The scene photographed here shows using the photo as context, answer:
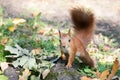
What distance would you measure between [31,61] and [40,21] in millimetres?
2216

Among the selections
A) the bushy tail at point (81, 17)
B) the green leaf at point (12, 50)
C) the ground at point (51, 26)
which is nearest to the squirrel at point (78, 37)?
the bushy tail at point (81, 17)

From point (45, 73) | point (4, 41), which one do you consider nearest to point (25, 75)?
point (45, 73)

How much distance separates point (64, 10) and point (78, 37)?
3.09 metres

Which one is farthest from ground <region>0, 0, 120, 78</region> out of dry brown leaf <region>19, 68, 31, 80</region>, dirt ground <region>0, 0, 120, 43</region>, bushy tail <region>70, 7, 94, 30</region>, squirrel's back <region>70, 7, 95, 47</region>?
bushy tail <region>70, 7, 94, 30</region>

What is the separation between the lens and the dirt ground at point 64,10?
664 centimetres

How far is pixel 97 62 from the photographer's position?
4785 mm

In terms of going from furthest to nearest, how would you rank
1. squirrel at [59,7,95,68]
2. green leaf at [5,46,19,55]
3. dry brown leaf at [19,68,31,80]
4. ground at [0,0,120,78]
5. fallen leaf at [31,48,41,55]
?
1. ground at [0,0,120,78]
2. fallen leaf at [31,48,41,55]
3. green leaf at [5,46,19,55]
4. squirrel at [59,7,95,68]
5. dry brown leaf at [19,68,31,80]

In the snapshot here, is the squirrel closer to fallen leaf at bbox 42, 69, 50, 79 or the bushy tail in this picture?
the bushy tail

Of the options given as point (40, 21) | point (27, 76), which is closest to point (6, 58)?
point (27, 76)

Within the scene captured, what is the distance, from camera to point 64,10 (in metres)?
7.26

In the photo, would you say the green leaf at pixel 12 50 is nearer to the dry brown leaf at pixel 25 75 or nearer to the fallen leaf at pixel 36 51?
the fallen leaf at pixel 36 51

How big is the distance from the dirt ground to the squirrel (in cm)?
188

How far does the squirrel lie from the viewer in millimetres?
4066

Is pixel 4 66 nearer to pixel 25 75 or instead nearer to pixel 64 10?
pixel 25 75
